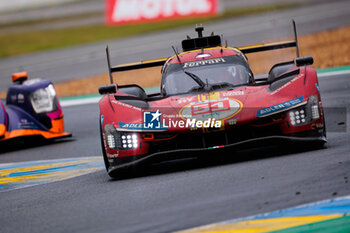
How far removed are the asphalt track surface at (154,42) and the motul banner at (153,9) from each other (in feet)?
3.08

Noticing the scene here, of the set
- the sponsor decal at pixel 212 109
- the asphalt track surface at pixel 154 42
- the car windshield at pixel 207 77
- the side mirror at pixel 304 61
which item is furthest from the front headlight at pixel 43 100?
the asphalt track surface at pixel 154 42

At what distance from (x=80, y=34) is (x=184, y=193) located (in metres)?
32.7

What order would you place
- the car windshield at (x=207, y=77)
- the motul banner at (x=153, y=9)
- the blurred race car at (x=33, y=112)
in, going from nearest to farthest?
the car windshield at (x=207, y=77) < the blurred race car at (x=33, y=112) < the motul banner at (x=153, y=9)

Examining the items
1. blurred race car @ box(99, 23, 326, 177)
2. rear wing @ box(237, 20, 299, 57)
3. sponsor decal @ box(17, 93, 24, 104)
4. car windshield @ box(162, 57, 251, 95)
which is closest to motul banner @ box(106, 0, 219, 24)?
sponsor decal @ box(17, 93, 24, 104)

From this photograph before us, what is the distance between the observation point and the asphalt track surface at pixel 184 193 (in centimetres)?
493

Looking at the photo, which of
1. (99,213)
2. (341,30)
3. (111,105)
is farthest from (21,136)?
(341,30)

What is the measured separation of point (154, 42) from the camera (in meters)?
29.6

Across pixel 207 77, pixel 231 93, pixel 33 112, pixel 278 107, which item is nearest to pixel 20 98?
pixel 33 112

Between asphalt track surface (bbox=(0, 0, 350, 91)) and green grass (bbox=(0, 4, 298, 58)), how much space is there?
1741 millimetres

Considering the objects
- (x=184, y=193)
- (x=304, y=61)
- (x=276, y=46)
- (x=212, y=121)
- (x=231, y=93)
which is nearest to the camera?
(x=184, y=193)

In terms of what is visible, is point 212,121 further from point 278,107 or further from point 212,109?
point 278,107

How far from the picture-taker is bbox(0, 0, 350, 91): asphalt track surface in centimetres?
2595

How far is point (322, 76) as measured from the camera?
14.5 meters

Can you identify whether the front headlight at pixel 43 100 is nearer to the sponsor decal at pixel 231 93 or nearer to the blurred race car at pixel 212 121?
the blurred race car at pixel 212 121
